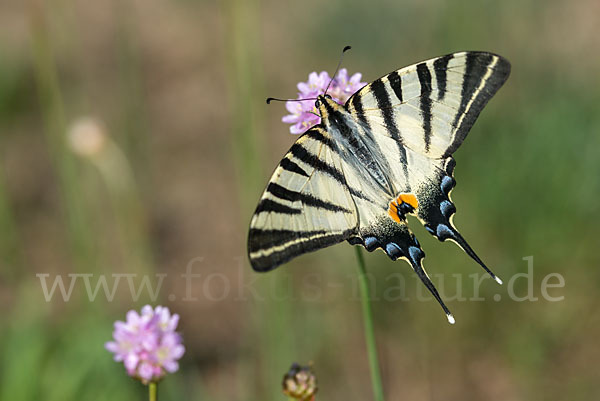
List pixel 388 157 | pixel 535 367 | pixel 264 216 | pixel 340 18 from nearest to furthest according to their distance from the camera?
pixel 264 216 → pixel 388 157 → pixel 535 367 → pixel 340 18

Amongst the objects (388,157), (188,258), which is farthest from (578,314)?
(188,258)

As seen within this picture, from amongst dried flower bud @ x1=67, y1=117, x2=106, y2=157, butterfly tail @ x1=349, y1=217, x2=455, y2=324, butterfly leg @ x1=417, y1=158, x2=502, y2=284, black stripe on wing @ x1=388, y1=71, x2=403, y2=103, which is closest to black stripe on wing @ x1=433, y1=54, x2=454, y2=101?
black stripe on wing @ x1=388, y1=71, x2=403, y2=103

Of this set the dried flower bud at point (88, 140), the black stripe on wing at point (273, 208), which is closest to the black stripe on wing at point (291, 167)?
the black stripe on wing at point (273, 208)

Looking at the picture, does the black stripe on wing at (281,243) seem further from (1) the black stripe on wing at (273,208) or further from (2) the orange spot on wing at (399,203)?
(2) the orange spot on wing at (399,203)

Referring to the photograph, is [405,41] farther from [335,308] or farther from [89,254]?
[89,254]

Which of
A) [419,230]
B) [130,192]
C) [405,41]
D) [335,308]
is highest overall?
[405,41]

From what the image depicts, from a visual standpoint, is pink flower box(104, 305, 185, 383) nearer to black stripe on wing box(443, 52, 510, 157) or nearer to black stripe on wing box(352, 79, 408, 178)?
black stripe on wing box(352, 79, 408, 178)
